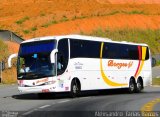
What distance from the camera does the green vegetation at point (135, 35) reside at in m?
77.2

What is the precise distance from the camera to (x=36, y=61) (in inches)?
1011

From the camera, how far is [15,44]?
70.2 meters

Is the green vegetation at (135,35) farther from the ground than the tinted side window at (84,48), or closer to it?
farther from the ground

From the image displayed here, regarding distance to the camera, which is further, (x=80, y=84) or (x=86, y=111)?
(x=80, y=84)

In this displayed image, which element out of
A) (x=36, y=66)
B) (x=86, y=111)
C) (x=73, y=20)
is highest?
(x=73, y=20)

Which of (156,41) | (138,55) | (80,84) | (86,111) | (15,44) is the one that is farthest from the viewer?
(156,41)

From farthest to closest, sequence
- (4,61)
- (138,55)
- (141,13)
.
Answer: (141,13) → (4,61) → (138,55)

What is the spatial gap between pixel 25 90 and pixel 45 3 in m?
69.8

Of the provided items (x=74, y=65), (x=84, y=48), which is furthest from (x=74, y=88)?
(x=84, y=48)

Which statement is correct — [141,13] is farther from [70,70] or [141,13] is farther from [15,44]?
[70,70]

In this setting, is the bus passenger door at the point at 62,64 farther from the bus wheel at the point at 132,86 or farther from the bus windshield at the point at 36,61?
the bus wheel at the point at 132,86

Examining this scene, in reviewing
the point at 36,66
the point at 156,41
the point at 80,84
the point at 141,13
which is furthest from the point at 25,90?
the point at 141,13

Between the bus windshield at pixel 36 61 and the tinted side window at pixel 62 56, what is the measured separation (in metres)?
0.36

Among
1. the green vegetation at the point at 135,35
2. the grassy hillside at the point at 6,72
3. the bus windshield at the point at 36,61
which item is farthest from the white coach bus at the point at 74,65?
the green vegetation at the point at 135,35
